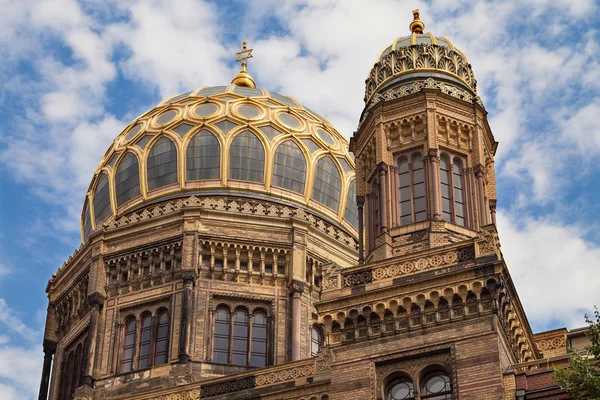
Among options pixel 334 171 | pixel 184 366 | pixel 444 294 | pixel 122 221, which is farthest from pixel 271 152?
pixel 444 294

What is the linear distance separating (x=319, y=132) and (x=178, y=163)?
6.04m

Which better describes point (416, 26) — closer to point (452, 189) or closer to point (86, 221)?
point (452, 189)

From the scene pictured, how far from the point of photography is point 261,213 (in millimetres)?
43438

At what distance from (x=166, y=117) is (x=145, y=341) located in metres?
10.3

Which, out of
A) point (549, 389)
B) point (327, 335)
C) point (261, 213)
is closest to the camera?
point (549, 389)

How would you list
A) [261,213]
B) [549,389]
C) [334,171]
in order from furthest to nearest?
[334,171] < [261,213] < [549,389]

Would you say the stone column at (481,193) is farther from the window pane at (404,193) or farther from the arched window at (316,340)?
the arched window at (316,340)

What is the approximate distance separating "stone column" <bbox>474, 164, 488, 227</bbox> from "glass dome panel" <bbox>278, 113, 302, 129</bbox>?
15272 millimetres

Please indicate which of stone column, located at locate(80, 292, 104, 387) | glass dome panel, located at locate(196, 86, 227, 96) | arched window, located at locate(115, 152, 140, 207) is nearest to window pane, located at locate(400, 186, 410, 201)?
stone column, located at locate(80, 292, 104, 387)

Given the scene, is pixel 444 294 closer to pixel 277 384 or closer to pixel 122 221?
pixel 277 384

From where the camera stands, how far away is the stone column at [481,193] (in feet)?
106

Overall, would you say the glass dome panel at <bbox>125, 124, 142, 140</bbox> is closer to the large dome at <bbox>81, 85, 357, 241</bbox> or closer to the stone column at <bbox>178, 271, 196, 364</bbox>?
the large dome at <bbox>81, 85, 357, 241</bbox>

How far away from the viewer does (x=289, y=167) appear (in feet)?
151

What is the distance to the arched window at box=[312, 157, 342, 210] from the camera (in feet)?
151
